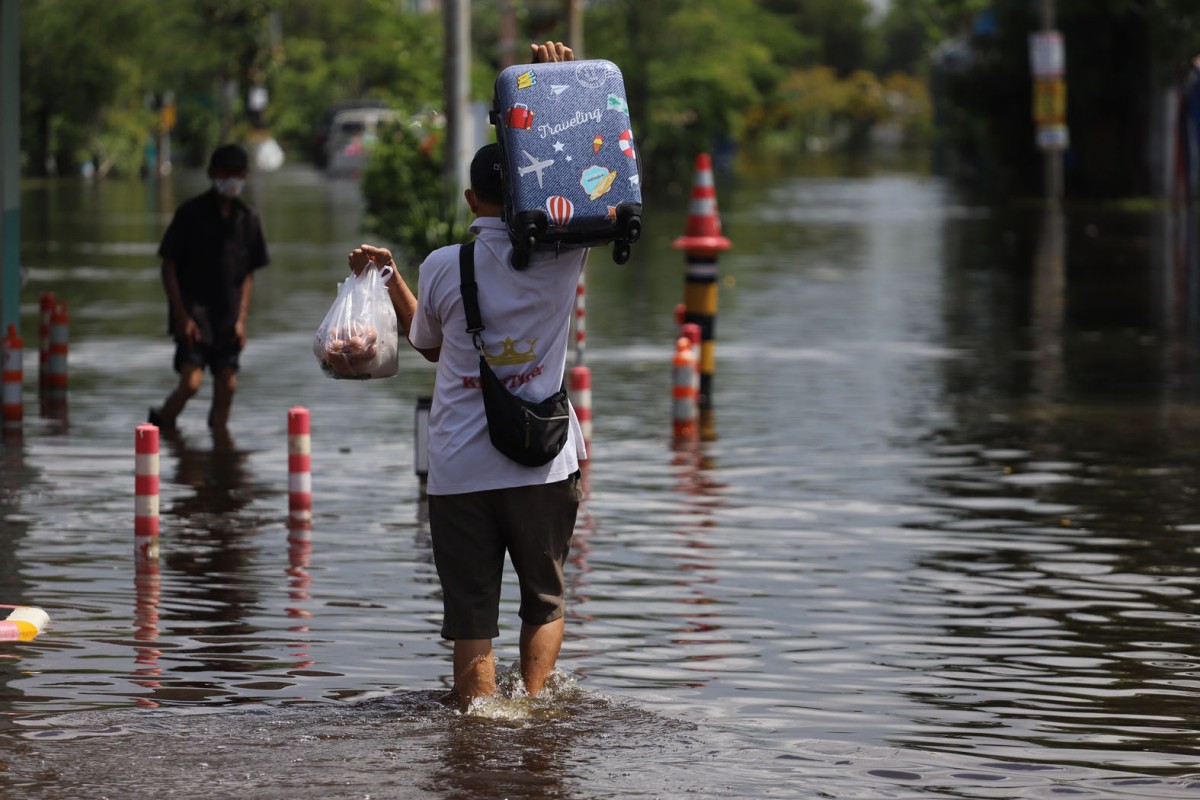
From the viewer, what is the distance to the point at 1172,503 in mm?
12555

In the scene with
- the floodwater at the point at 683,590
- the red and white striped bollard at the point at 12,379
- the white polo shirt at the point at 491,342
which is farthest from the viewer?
the red and white striped bollard at the point at 12,379

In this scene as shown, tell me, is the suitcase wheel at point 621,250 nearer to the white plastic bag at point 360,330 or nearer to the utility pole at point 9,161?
the white plastic bag at point 360,330

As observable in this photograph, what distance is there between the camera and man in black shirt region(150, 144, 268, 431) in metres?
13.7

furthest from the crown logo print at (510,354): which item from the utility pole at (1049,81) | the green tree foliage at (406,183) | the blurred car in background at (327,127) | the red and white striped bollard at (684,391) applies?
the blurred car in background at (327,127)

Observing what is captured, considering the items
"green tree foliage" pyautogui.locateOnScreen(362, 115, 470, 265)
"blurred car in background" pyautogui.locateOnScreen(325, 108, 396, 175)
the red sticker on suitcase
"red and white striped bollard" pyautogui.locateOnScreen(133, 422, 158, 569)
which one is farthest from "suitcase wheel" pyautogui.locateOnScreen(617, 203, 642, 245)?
"blurred car in background" pyautogui.locateOnScreen(325, 108, 396, 175)

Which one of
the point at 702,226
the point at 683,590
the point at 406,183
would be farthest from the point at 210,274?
the point at 406,183

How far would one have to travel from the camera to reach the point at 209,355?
45.9 ft

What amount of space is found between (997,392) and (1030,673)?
9.28 metres

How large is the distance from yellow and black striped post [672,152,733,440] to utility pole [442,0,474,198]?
3.16m

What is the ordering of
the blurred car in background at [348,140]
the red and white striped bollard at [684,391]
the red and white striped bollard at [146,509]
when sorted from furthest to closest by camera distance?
the blurred car in background at [348,140] → the red and white striped bollard at [684,391] → the red and white striped bollard at [146,509]

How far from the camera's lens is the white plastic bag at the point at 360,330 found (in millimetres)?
7488

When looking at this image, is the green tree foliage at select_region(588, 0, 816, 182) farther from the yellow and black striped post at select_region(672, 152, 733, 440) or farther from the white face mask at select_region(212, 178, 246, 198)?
the white face mask at select_region(212, 178, 246, 198)

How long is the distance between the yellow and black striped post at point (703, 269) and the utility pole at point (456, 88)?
3161mm

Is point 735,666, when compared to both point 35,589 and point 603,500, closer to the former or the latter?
point 35,589
